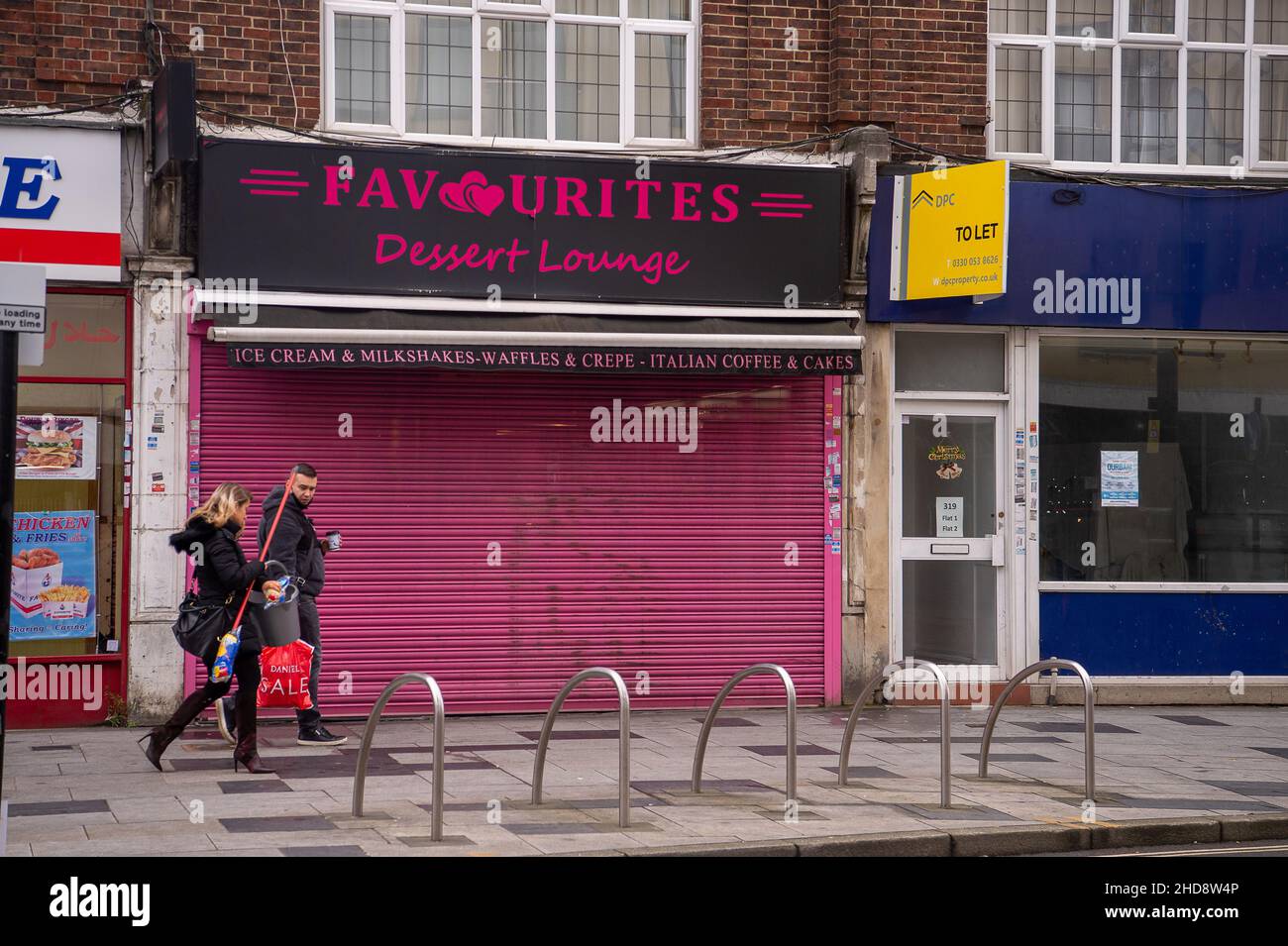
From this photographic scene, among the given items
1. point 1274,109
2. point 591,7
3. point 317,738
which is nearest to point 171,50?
point 591,7

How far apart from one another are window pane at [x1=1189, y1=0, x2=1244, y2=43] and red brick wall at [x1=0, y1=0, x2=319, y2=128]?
7.78m

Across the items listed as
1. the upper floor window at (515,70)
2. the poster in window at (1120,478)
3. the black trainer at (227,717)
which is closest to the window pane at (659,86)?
the upper floor window at (515,70)

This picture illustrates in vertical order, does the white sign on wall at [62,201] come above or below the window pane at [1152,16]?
below

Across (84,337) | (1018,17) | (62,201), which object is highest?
(1018,17)

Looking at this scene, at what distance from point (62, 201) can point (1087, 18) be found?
29.0 feet

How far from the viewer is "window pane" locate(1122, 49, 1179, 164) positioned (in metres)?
14.3

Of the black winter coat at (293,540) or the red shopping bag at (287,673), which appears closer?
the black winter coat at (293,540)

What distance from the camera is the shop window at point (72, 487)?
1203cm

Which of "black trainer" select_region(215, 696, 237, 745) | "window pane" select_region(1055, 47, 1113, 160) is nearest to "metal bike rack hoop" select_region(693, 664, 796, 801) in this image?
"black trainer" select_region(215, 696, 237, 745)

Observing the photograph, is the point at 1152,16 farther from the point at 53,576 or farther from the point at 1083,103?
the point at 53,576

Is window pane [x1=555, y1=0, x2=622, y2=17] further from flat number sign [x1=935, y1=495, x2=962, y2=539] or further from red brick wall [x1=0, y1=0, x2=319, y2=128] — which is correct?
flat number sign [x1=935, y1=495, x2=962, y2=539]

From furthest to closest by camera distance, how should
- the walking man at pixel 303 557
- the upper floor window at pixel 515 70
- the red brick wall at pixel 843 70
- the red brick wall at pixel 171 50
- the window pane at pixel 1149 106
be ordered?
the window pane at pixel 1149 106
the red brick wall at pixel 843 70
the upper floor window at pixel 515 70
the red brick wall at pixel 171 50
the walking man at pixel 303 557

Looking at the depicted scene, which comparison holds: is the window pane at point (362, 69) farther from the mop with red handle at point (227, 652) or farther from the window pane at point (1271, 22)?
the window pane at point (1271, 22)

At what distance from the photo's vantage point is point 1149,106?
1437 cm
